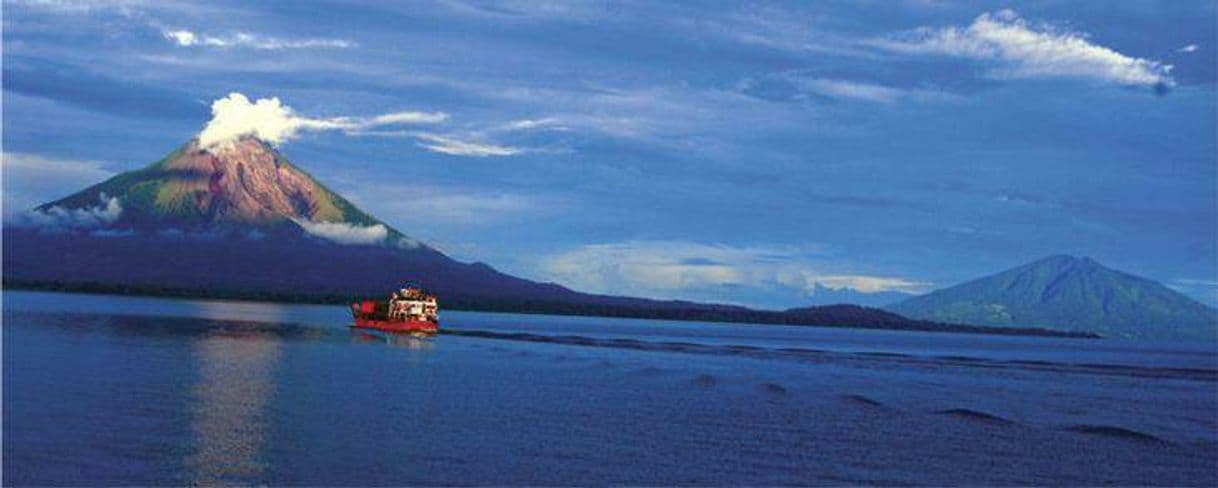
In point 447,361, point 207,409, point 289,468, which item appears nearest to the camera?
point 289,468

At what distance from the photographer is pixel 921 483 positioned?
3328 cm

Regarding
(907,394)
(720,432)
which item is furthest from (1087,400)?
(720,432)

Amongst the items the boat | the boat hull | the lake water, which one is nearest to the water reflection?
the boat hull

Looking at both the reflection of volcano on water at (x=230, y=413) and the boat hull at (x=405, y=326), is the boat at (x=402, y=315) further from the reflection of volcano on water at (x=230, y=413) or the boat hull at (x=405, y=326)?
the reflection of volcano on water at (x=230, y=413)

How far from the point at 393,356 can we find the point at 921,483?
5294 centimetres

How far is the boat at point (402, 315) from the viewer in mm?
126562

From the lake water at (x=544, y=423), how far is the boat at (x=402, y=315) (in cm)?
4484

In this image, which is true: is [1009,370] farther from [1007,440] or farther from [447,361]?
[1007,440]

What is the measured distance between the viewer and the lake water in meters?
32.2

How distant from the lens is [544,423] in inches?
1682

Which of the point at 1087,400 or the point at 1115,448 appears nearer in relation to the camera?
the point at 1115,448

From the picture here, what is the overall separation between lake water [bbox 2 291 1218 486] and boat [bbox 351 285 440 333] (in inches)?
1765

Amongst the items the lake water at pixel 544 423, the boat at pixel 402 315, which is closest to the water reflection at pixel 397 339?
the boat at pixel 402 315

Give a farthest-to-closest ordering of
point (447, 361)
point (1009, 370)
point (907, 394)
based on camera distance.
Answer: point (1009, 370)
point (447, 361)
point (907, 394)
